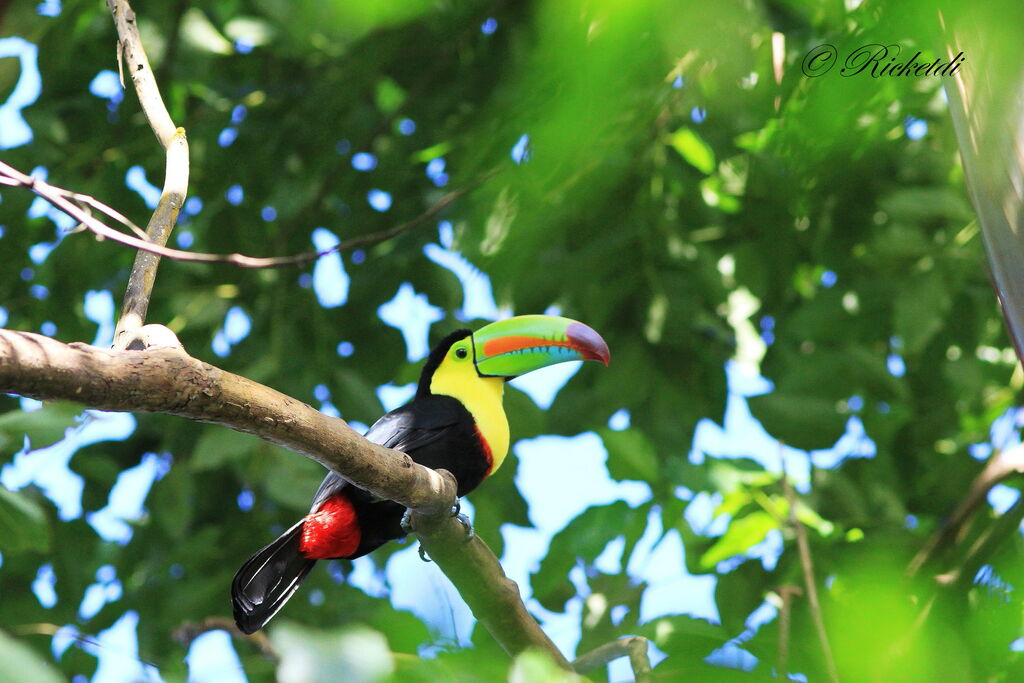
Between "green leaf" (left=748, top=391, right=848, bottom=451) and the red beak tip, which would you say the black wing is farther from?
"green leaf" (left=748, top=391, right=848, bottom=451)

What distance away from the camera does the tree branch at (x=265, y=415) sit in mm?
1266

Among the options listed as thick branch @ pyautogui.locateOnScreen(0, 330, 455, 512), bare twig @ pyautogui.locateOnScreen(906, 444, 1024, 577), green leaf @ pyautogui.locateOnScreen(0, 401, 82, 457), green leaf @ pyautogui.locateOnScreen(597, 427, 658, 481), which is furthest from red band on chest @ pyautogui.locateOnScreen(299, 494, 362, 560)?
bare twig @ pyautogui.locateOnScreen(906, 444, 1024, 577)

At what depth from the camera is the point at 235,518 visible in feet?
15.2

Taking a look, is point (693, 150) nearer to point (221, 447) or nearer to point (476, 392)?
point (476, 392)

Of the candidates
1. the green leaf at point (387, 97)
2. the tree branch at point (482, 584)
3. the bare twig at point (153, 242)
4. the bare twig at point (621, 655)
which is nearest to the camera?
the bare twig at point (153, 242)

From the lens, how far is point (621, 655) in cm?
227

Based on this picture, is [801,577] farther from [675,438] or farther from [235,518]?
[235,518]

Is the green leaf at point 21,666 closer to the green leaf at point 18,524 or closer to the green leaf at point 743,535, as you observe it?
the green leaf at point 18,524

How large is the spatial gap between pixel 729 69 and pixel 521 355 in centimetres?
248

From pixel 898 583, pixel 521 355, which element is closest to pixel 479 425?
pixel 521 355

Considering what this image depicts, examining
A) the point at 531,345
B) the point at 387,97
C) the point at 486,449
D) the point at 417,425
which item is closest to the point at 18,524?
the point at 417,425

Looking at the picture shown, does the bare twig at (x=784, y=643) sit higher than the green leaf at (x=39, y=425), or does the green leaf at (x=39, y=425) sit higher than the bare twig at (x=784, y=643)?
the green leaf at (x=39, y=425)

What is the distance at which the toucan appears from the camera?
288cm

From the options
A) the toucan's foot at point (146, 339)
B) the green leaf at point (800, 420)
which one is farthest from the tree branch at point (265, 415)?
the green leaf at point (800, 420)
